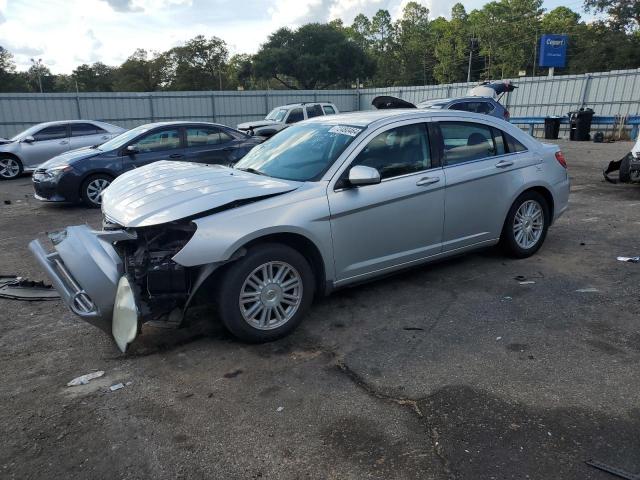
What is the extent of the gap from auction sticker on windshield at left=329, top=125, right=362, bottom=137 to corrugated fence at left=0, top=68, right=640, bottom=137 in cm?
2004

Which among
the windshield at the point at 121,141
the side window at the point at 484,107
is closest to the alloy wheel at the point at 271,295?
the windshield at the point at 121,141

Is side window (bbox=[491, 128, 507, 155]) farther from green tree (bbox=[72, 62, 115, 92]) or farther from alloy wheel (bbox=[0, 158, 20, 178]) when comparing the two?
green tree (bbox=[72, 62, 115, 92])

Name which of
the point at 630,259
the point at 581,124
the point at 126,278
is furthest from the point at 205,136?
the point at 581,124

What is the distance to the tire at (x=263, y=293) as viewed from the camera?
360cm

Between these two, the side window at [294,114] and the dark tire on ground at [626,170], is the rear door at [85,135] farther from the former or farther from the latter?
the dark tire on ground at [626,170]

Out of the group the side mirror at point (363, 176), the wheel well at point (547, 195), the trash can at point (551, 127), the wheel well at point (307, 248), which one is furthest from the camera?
the trash can at point (551, 127)

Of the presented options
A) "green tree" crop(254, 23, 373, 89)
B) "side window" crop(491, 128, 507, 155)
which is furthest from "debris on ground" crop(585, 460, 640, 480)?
"green tree" crop(254, 23, 373, 89)

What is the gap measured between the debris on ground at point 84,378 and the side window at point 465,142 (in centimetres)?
346

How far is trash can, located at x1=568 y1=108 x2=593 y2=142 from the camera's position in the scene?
777 inches

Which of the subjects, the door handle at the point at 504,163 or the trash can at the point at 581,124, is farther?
the trash can at the point at 581,124

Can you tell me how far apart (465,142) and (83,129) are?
11.9 m

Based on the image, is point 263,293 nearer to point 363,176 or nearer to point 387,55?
point 363,176

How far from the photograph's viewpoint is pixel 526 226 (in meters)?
5.59

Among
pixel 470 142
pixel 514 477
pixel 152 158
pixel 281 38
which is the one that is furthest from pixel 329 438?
pixel 281 38
